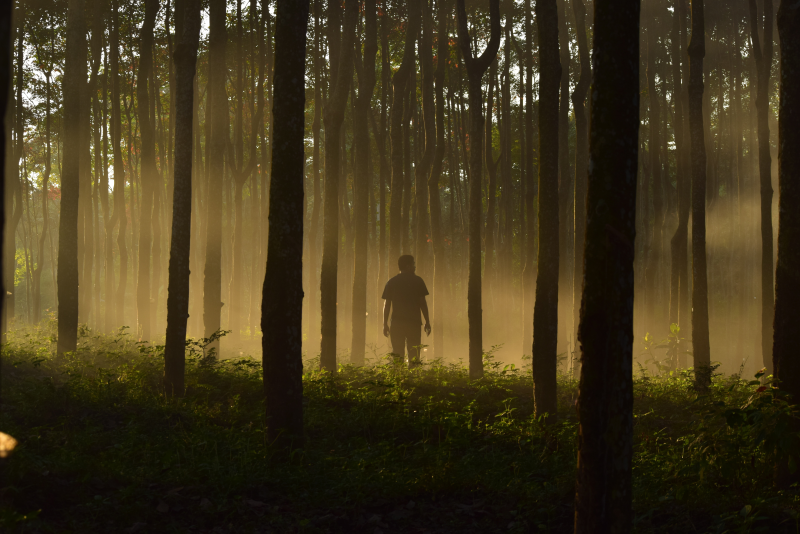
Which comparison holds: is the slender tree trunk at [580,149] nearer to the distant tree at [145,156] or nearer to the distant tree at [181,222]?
the distant tree at [181,222]

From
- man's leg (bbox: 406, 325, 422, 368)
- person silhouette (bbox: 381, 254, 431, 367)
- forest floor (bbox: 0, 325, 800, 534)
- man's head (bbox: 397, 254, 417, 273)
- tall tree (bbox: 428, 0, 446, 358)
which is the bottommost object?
forest floor (bbox: 0, 325, 800, 534)

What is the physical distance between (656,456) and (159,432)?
16.9 ft

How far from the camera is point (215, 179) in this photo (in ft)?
38.7

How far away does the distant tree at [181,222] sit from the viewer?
7941 mm

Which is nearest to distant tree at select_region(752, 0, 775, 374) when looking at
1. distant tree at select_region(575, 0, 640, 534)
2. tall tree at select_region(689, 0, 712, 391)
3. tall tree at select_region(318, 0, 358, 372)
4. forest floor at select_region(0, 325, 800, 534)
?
tall tree at select_region(689, 0, 712, 391)

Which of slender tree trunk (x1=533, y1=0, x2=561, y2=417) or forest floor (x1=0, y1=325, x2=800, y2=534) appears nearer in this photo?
forest floor (x1=0, y1=325, x2=800, y2=534)

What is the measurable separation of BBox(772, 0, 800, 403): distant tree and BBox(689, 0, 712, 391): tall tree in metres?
4.73

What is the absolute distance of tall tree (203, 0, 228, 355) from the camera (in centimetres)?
1174

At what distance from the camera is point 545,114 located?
7.29 meters

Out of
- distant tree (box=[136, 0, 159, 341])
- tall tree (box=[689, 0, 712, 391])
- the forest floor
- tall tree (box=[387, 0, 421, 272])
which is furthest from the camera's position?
distant tree (box=[136, 0, 159, 341])

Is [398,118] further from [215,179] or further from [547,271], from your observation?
[547,271]

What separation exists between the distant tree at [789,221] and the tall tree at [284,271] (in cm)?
425

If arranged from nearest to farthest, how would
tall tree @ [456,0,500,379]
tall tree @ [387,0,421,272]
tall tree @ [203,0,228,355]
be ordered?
tall tree @ [456,0,500,379]
tall tree @ [203,0,228,355]
tall tree @ [387,0,421,272]

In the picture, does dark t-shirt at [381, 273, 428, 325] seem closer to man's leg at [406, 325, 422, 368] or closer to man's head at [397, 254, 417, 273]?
man's head at [397, 254, 417, 273]
